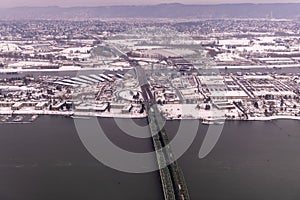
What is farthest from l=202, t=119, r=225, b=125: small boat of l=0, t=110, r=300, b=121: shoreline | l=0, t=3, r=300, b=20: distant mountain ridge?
l=0, t=3, r=300, b=20: distant mountain ridge

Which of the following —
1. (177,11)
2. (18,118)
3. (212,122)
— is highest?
(177,11)

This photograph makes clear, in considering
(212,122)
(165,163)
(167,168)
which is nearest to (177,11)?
(212,122)

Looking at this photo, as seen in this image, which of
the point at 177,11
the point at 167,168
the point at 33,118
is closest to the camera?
the point at 167,168

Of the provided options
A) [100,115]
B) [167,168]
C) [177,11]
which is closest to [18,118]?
[100,115]

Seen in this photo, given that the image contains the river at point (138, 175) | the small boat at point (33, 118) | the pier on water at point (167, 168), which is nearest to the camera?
the pier on water at point (167, 168)

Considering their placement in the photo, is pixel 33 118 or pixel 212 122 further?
pixel 33 118

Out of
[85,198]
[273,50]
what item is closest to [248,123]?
[85,198]

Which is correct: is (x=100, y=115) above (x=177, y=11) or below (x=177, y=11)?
below

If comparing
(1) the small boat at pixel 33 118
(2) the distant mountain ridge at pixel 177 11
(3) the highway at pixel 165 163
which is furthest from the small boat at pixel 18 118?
(2) the distant mountain ridge at pixel 177 11

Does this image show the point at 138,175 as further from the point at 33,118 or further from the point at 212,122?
the point at 33,118

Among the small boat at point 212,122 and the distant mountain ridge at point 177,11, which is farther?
the distant mountain ridge at point 177,11

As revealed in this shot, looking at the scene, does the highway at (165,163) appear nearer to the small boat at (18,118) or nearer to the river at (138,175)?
the river at (138,175)

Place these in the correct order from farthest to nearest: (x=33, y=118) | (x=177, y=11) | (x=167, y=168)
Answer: (x=177, y=11)
(x=33, y=118)
(x=167, y=168)
